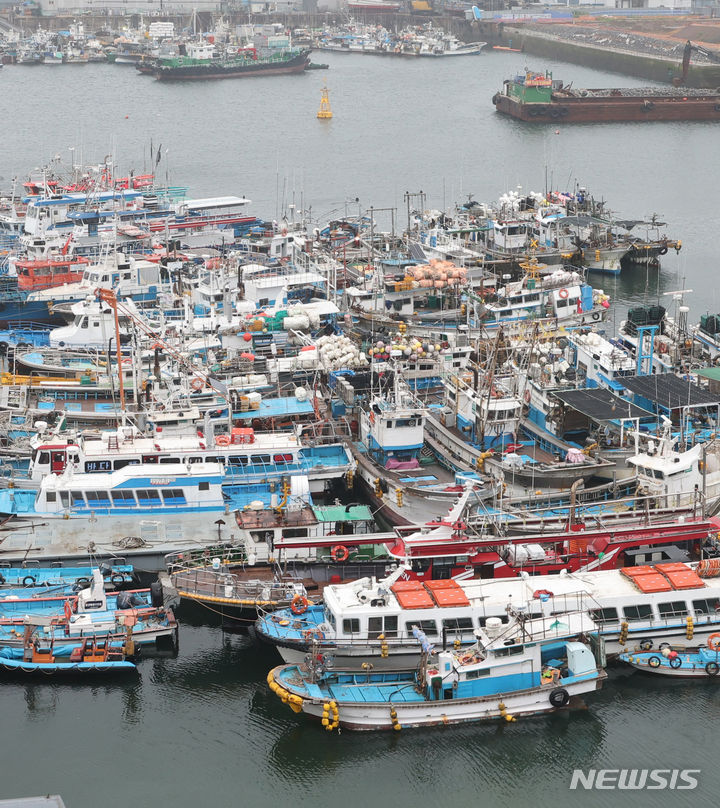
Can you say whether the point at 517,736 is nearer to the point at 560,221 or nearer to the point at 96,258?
the point at 96,258

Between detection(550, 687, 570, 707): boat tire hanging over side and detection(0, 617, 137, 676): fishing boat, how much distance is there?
28.8ft

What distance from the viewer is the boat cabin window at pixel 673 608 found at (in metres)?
26.0

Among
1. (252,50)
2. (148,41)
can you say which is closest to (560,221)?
(252,50)

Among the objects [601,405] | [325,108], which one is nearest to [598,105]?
[325,108]

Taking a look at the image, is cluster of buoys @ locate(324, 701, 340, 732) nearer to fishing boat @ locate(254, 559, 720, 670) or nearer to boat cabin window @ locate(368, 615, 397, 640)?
fishing boat @ locate(254, 559, 720, 670)

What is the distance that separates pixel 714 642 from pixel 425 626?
20.3 ft

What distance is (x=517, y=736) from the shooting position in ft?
79.7

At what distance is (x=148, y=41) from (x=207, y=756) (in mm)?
144568

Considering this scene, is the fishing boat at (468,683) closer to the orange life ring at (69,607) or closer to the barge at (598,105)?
the orange life ring at (69,607)

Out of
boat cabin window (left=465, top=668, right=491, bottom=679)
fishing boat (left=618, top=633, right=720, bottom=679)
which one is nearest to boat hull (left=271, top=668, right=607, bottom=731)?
boat cabin window (left=465, top=668, right=491, bottom=679)

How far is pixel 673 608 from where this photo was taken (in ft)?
85.4

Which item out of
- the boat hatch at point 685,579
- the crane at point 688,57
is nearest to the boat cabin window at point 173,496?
the boat hatch at point 685,579

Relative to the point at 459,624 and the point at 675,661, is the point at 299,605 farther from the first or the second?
the point at 675,661

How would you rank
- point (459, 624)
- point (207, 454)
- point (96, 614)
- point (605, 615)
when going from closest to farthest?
point (459, 624) < point (605, 615) < point (96, 614) < point (207, 454)
